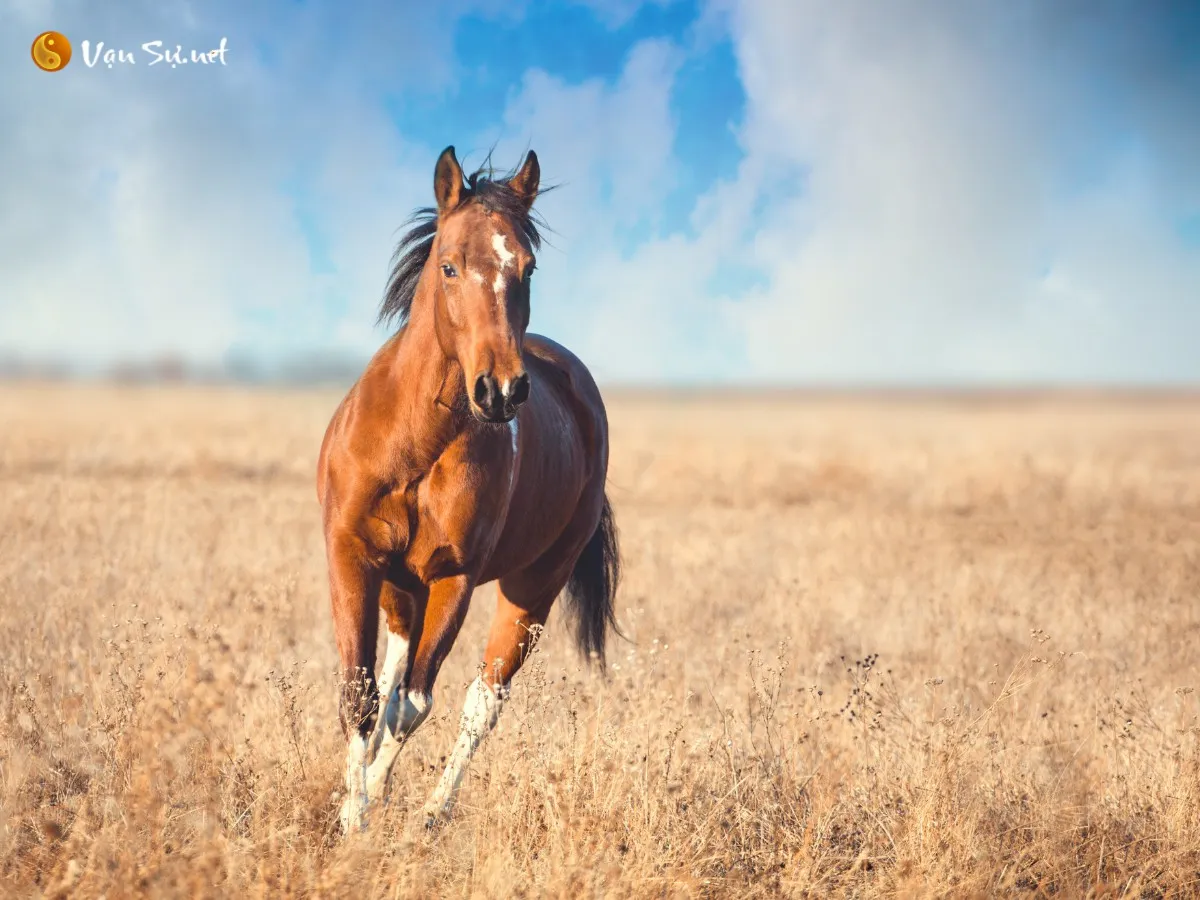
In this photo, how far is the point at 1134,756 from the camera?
16.1ft

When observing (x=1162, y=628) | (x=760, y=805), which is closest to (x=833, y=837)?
(x=760, y=805)

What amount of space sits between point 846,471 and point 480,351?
15140 mm

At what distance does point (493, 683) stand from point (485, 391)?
1.80 meters

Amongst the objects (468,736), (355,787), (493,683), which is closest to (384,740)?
(355,787)

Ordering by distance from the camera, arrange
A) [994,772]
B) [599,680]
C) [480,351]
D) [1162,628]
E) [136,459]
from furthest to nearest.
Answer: [136,459] < [1162,628] < [599,680] < [994,772] < [480,351]

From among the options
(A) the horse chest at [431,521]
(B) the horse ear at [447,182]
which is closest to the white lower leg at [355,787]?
(A) the horse chest at [431,521]

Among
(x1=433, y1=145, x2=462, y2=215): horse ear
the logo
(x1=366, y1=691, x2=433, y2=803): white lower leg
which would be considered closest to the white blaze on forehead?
(x1=433, y1=145, x2=462, y2=215): horse ear

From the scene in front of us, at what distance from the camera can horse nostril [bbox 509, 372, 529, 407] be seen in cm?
352

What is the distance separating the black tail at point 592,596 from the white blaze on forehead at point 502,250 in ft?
8.63

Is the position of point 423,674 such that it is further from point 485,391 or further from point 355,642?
point 485,391

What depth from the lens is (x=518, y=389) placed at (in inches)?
139

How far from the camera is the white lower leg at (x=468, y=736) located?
13.0 ft

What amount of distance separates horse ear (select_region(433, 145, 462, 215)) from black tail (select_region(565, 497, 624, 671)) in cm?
251

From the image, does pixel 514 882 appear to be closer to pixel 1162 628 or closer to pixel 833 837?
pixel 833 837
